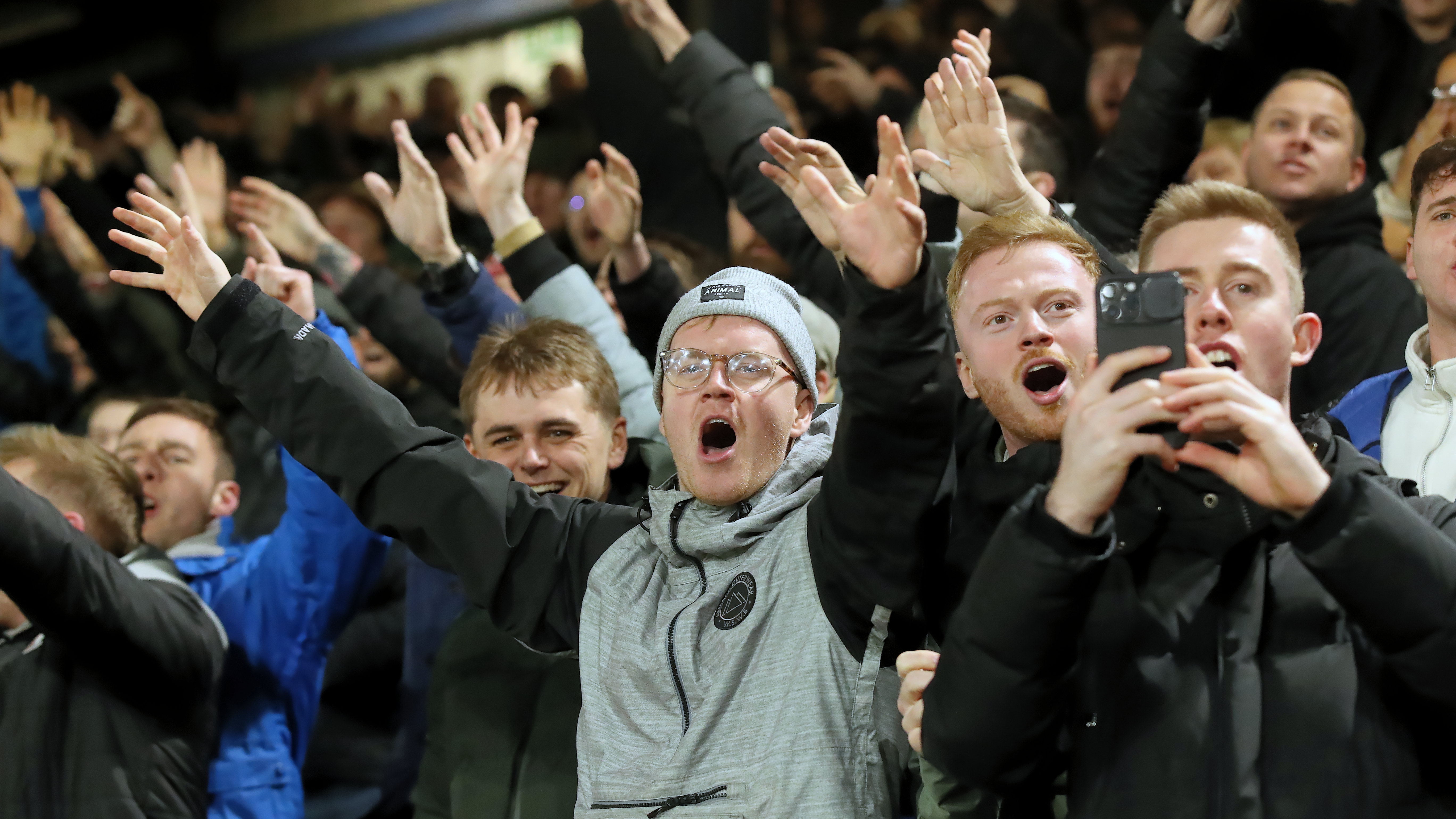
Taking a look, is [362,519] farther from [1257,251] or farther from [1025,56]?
[1025,56]

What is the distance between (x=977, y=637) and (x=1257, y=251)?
0.74m

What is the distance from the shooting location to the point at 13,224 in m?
5.14

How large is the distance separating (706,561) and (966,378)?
513 millimetres

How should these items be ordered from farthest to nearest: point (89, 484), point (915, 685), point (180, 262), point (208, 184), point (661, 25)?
point (208, 184) < point (661, 25) < point (89, 484) < point (180, 262) < point (915, 685)

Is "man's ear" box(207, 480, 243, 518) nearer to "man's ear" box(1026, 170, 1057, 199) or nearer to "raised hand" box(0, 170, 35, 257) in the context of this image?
"man's ear" box(1026, 170, 1057, 199)

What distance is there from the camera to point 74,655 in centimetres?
266

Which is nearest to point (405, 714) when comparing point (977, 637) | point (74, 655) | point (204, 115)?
point (74, 655)

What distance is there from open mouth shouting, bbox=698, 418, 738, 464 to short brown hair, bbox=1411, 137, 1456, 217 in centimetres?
110

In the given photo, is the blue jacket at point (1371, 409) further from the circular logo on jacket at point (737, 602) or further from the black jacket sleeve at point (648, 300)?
the black jacket sleeve at point (648, 300)

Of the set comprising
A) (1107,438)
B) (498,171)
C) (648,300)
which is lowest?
(1107,438)

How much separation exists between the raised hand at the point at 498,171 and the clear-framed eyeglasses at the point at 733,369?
1.24 metres

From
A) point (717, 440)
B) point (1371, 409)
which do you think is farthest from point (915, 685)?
point (1371, 409)

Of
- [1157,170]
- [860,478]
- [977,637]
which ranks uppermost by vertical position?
[1157,170]

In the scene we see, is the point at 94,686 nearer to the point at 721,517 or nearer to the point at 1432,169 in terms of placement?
the point at 721,517
